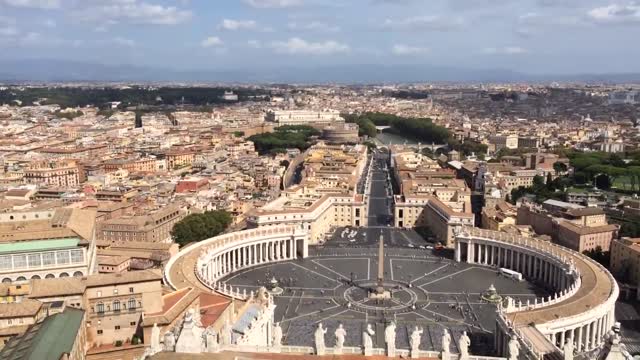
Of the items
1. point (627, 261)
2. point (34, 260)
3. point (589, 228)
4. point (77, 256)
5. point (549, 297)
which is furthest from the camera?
point (589, 228)

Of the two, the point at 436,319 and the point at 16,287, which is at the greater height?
the point at 16,287

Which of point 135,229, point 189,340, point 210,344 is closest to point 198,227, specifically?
point 135,229

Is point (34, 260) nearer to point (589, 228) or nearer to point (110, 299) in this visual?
point (110, 299)

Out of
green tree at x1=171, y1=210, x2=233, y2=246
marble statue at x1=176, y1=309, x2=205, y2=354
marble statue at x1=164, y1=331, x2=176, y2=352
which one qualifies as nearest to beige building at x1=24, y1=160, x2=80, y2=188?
green tree at x1=171, y1=210, x2=233, y2=246

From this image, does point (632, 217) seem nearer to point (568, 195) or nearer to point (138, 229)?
point (568, 195)

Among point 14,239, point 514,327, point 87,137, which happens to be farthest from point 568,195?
point 87,137

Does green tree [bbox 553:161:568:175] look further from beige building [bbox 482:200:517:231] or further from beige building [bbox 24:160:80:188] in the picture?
beige building [bbox 24:160:80:188]
